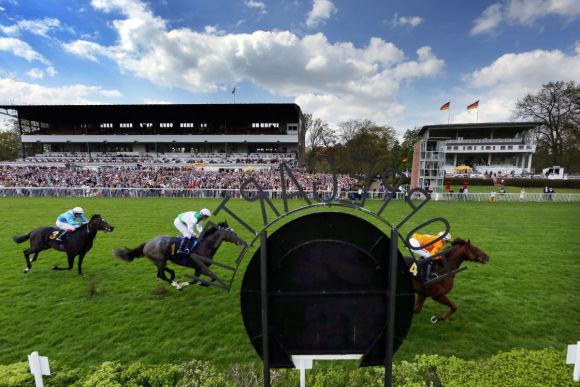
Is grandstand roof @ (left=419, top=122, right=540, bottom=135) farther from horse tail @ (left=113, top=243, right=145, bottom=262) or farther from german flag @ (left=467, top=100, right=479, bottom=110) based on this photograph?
horse tail @ (left=113, top=243, right=145, bottom=262)

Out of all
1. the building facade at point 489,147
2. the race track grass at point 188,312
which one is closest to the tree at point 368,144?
the building facade at point 489,147

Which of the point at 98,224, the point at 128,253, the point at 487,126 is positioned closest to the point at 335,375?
the point at 128,253

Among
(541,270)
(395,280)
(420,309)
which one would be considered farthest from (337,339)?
(541,270)

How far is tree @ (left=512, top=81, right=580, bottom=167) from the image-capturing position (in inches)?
1499

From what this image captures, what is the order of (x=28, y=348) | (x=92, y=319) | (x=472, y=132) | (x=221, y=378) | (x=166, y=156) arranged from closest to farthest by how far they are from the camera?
(x=221, y=378)
(x=28, y=348)
(x=92, y=319)
(x=166, y=156)
(x=472, y=132)

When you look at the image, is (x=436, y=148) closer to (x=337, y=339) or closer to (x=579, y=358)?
(x=579, y=358)

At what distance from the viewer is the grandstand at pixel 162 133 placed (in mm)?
43062

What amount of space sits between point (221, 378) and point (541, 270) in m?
8.25

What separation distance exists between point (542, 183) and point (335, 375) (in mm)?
42654

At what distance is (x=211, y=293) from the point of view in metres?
5.91

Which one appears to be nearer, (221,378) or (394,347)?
(394,347)

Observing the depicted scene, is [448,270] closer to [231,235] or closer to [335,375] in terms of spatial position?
[335,375]

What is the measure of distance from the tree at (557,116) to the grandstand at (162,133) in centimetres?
3750

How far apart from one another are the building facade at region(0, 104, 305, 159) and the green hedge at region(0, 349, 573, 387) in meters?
41.9
